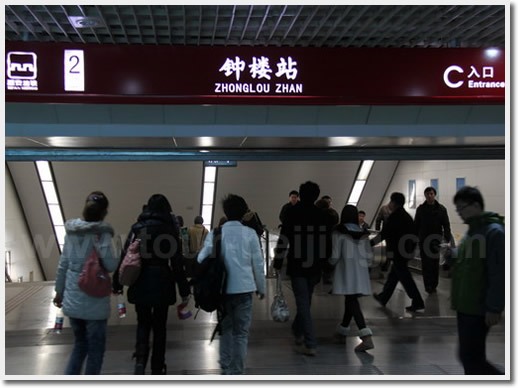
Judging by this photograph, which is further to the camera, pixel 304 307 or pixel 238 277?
pixel 304 307

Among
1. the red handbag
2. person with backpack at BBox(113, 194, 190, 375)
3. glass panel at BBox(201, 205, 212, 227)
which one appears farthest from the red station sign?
glass panel at BBox(201, 205, 212, 227)

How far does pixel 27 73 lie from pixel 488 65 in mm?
5123

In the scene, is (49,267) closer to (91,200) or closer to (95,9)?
(95,9)

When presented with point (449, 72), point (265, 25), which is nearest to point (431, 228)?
point (449, 72)

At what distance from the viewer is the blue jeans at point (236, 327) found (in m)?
4.03

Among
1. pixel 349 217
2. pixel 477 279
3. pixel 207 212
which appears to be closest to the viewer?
pixel 477 279

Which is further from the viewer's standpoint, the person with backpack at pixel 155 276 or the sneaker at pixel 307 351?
the sneaker at pixel 307 351

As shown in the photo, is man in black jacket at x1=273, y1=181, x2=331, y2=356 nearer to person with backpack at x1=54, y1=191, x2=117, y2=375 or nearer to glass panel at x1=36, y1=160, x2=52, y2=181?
person with backpack at x1=54, y1=191, x2=117, y2=375

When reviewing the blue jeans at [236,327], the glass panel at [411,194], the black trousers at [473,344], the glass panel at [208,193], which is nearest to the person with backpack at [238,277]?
the blue jeans at [236,327]

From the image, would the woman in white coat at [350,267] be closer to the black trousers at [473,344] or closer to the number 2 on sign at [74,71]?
the black trousers at [473,344]

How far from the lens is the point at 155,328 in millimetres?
4125

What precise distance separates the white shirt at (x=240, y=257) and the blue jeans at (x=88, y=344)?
0.85 m

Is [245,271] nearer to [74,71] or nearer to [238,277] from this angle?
[238,277]

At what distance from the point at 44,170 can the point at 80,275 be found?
12547mm
